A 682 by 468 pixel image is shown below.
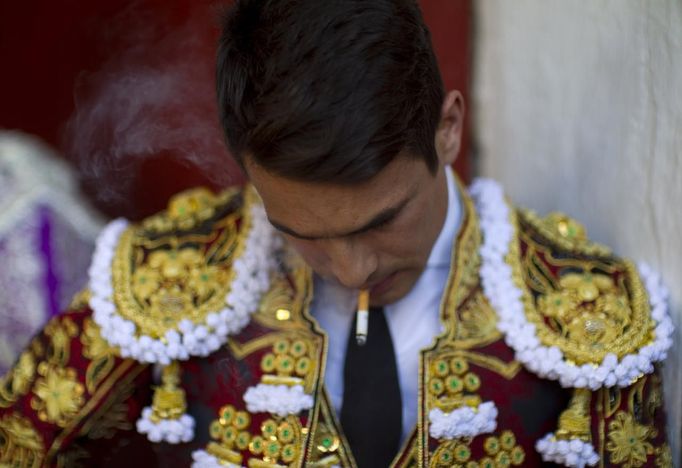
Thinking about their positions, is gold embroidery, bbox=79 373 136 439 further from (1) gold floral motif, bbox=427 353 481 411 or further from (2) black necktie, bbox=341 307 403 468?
(1) gold floral motif, bbox=427 353 481 411

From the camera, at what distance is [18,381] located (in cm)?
158

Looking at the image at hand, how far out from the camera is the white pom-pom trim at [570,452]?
1415 millimetres

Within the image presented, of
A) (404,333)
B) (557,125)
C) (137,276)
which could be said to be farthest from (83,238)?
(557,125)

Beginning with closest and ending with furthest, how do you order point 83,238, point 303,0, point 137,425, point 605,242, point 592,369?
1. point 303,0
2. point 592,369
3. point 137,425
4. point 605,242
5. point 83,238

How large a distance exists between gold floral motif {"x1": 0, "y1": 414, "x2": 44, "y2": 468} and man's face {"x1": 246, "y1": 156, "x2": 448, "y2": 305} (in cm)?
55

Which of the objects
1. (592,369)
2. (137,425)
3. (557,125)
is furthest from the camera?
(557,125)

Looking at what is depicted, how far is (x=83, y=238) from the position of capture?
215cm

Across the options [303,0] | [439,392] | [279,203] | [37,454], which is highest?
[303,0]

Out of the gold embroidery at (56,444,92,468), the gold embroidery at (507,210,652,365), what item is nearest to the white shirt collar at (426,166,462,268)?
the gold embroidery at (507,210,652,365)

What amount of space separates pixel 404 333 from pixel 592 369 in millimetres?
305

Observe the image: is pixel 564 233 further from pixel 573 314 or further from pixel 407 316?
pixel 407 316

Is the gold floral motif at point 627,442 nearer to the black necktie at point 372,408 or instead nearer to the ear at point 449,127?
the black necktie at point 372,408

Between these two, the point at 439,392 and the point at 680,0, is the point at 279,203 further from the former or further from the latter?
the point at 680,0

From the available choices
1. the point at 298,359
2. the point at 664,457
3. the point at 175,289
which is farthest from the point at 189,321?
the point at 664,457
